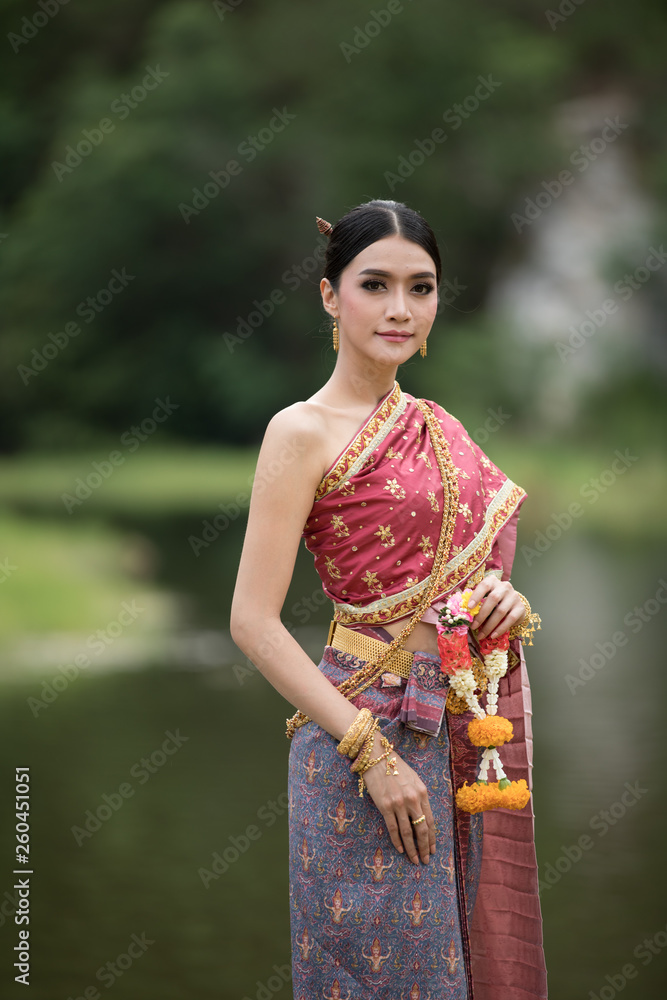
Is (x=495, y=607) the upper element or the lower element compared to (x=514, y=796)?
upper

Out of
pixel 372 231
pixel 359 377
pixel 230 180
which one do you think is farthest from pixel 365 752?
pixel 230 180

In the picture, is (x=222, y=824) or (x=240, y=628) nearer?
(x=240, y=628)

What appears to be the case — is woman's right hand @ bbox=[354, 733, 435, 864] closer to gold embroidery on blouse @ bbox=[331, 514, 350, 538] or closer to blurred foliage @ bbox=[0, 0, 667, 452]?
gold embroidery on blouse @ bbox=[331, 514, 350, 538]

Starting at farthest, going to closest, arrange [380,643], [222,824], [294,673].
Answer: [222,824] < [380,643] < [294,673]

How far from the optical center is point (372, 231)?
1.68m

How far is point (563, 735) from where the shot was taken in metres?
5.00

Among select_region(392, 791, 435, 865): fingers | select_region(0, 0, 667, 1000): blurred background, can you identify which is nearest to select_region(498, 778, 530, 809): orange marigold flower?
select_region(392, 791, 435, 865): fingers

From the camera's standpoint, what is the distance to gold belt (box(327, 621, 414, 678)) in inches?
66.2

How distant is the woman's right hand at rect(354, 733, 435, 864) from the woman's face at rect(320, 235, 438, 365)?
1.74 feet

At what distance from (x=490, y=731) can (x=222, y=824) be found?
8.06 ft

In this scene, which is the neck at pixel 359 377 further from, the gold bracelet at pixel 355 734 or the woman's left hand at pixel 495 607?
the gold bracelet at pixel 355 734

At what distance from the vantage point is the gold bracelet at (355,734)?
62.4 inches

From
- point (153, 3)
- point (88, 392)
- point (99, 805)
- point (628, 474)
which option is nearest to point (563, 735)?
point (99, 805)

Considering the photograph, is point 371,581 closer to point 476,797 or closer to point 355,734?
point 355,734
